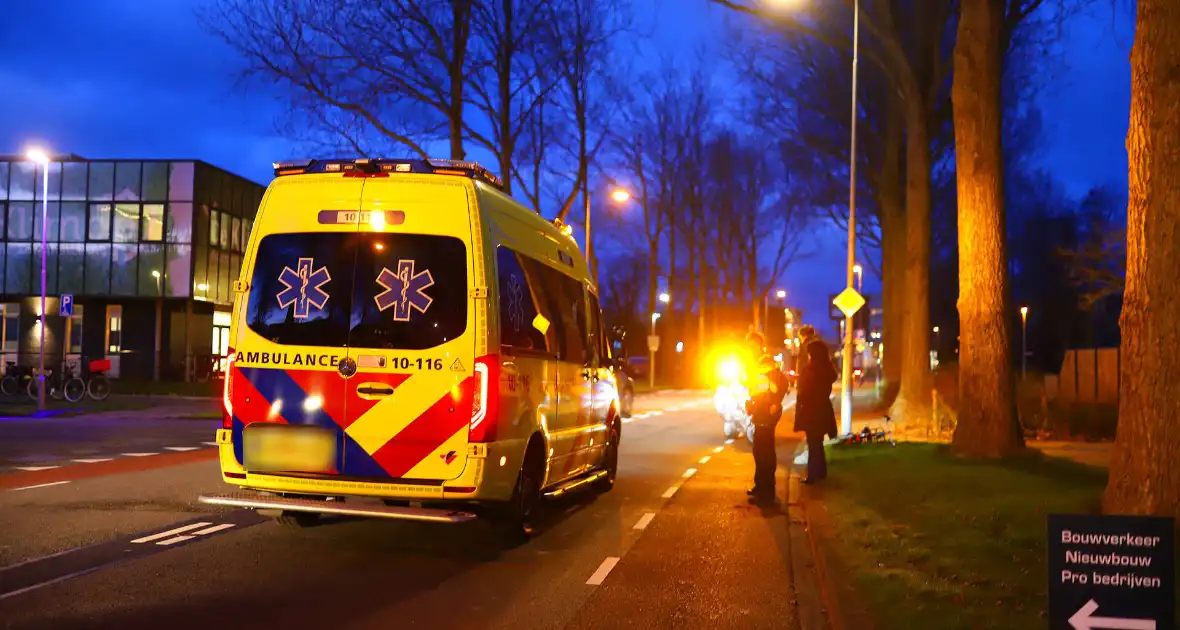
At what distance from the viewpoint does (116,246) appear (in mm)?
44500

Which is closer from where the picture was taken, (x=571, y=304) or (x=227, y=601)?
(x=227, y=601)

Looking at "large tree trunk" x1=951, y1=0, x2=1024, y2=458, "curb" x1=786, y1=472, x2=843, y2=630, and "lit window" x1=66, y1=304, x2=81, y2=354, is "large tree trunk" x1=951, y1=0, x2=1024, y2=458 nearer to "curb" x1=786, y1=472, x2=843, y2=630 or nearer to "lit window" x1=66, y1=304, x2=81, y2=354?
"curb" x1=786, y1=472, x2=843, y2=630

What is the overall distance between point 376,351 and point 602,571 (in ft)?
7.73

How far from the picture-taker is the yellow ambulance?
7.99 meters

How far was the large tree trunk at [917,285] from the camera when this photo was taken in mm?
21484

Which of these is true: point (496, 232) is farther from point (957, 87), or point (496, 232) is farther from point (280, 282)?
point (957, 87)

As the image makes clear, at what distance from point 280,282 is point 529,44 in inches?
887

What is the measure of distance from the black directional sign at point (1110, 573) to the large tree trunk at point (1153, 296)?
13.3 feet

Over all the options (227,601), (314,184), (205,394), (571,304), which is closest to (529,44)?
(205,394)

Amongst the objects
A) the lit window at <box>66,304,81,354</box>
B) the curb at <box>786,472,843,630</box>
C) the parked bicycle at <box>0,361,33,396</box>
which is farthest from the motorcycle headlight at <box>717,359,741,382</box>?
the lit window at <box>66,304,81,354</box>

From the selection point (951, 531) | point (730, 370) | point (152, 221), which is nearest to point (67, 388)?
point (152, 221)

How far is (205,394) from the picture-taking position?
36312 mm

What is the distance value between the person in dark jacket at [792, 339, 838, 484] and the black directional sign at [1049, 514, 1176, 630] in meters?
9.15

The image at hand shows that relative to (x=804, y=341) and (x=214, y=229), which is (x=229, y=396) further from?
(x=214, y=229)
